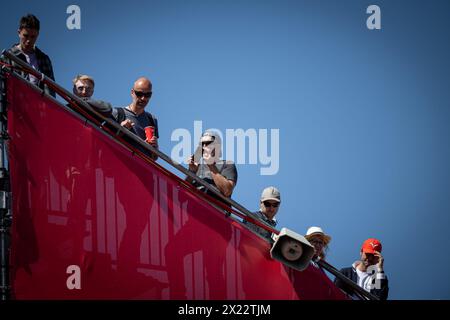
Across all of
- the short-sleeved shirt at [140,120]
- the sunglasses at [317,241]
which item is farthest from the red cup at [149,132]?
the sunglasses at [317,241]

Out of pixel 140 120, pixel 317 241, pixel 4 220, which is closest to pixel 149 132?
pixel 140 120

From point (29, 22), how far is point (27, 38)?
0.21m

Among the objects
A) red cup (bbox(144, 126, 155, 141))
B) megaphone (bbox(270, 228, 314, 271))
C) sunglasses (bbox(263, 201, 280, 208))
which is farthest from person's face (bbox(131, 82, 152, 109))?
megaphone (bbox(270, 228, 314, 271))

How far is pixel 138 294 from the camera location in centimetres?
1012

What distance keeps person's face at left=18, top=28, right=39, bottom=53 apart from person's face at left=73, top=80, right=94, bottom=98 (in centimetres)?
86

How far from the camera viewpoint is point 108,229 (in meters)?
10.1

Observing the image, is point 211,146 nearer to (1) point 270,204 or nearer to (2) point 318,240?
(1) point 270,204

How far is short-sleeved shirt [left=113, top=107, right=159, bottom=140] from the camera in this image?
39.1 feet

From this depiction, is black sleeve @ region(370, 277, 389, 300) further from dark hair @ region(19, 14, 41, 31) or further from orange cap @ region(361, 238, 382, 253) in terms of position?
dark hair @ region(19, 14, 41, 31)

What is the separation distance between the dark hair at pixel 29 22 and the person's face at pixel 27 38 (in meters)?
0.05

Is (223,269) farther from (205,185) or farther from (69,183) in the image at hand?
(69,183)
